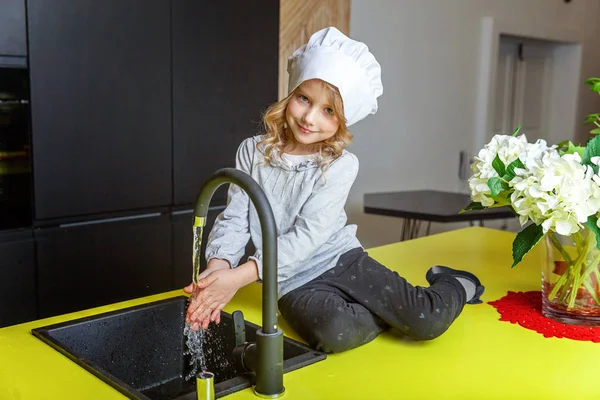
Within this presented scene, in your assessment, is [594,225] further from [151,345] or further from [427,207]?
[427,207]

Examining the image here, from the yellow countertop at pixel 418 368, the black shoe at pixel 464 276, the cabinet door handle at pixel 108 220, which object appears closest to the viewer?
the yellow countertop at pixel 418 368

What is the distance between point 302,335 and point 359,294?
0.52 feet

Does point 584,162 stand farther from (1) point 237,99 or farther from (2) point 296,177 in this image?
(1) point 237,99

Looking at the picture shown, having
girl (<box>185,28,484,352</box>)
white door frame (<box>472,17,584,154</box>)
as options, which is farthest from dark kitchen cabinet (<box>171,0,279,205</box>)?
white door frame (<box>472,17,584,154</box>)

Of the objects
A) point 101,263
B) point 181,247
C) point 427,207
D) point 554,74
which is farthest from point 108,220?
point 554,74

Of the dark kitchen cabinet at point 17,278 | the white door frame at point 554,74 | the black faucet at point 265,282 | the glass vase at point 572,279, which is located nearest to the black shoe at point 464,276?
the glass vase at point 572,279

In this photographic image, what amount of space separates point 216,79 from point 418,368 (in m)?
1.67

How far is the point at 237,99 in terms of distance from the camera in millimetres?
2570

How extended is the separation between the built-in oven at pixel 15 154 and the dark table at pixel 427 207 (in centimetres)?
165

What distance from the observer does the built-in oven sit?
6.70 ft

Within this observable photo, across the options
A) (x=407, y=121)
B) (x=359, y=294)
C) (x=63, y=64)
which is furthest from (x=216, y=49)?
(x=407, y=121)

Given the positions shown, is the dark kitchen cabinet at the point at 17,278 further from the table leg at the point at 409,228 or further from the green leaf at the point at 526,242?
the table leg at the point at 409,228

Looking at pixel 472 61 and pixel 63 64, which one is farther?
pixel 472 61

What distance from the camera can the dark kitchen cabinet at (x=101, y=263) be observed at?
214cm
